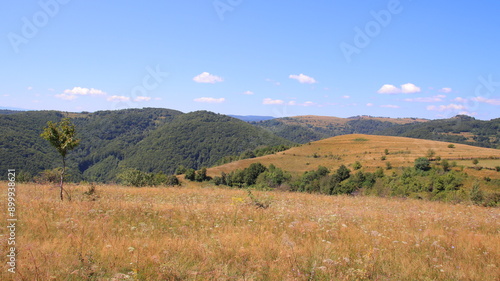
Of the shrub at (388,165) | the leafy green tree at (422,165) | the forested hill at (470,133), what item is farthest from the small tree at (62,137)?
the forested hill at (470,133)

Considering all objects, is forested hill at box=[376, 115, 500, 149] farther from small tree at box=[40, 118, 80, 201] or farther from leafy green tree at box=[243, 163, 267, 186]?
small tree at box=[40, 118, 80, 201]

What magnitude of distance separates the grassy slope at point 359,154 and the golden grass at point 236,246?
67.2 metres

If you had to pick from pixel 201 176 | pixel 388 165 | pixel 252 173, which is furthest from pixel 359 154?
pixel 201 176

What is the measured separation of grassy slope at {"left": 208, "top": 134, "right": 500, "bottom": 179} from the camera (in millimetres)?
73125

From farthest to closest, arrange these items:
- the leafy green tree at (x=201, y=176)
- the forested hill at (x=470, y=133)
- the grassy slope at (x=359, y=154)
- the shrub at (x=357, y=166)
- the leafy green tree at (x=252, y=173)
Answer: the forested hill at (x=470, y=133) < the leafy green tree at (x=201, y=176) < the grassy slope at (x=359, y=154) < the shrub at (x=357, y=166) < the leafy green tree at (x=252, y=173)

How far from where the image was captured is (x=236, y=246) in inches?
233

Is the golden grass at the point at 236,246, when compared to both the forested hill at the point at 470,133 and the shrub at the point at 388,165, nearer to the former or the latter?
the shrub at the point at 388,165

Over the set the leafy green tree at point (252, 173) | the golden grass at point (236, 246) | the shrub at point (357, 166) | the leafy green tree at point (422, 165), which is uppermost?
the golden grass at point (236, 246)

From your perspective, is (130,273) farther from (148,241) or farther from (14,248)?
(14,248)

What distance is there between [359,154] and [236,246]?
92.3 m

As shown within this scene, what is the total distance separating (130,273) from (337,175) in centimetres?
6306

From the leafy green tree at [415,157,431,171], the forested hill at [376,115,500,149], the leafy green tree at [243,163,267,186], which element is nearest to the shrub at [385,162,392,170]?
the leafy green tree at [415,157,431,171]

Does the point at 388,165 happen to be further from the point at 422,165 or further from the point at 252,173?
the point at 252,173

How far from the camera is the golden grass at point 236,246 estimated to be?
4605 mm
